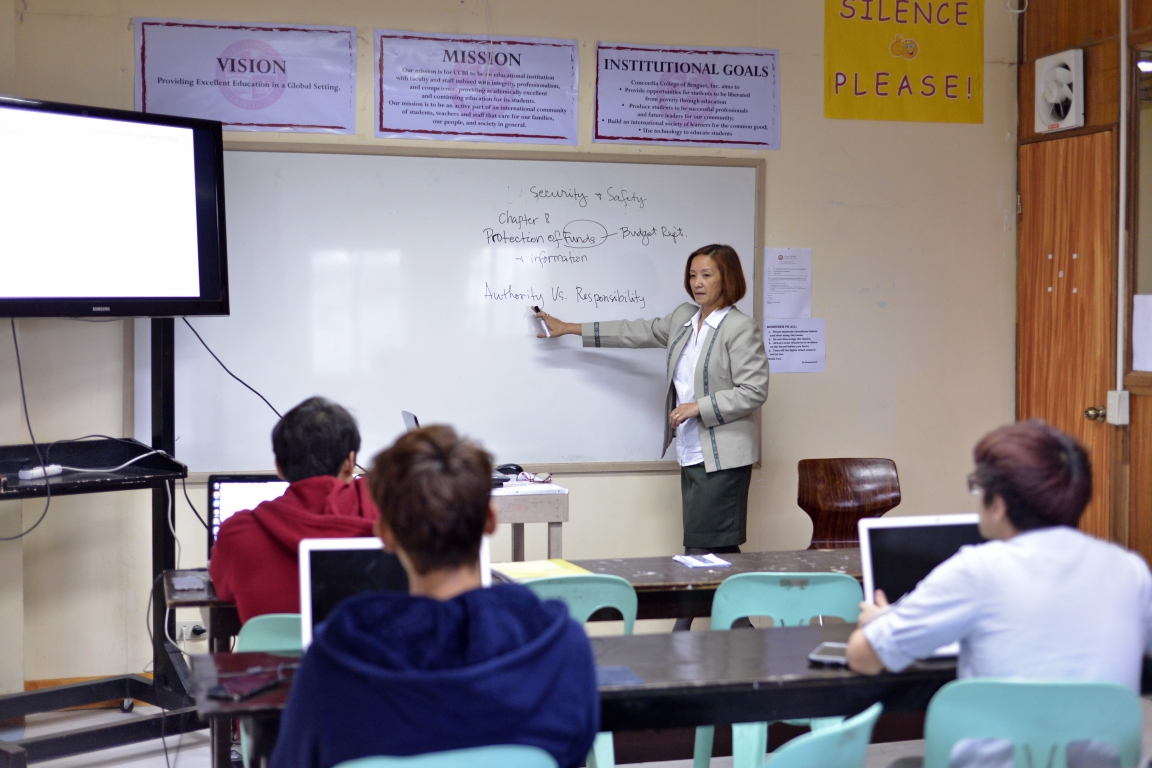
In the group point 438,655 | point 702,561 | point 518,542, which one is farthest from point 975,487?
point 518,542

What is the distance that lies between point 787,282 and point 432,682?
3411mm

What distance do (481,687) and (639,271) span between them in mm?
3132

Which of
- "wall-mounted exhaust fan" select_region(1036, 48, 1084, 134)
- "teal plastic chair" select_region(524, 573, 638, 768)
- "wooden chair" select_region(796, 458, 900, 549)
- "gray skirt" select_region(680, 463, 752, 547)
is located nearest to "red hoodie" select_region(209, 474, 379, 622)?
"teal plastic chair" select_region(524, 573, 638, 768)

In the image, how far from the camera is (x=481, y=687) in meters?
1.17

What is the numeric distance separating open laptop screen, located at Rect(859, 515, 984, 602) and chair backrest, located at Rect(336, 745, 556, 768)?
3.01ft

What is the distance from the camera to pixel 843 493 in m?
4.04

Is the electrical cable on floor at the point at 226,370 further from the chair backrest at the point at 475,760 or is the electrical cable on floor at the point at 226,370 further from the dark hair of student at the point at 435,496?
the chair backrest at the point at 475,760

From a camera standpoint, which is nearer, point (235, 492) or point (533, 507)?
point (235, 492)

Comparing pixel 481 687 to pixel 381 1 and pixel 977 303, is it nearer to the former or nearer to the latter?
pixel 381 1

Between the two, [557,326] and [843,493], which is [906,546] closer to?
[843,493]

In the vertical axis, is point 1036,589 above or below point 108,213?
below

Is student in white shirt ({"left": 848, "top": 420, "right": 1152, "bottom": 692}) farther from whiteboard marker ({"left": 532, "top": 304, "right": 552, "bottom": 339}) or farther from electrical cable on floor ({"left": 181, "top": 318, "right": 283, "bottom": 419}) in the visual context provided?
electrical cable on floor ({"left": 181, "top": 318, "right": 283, "bottom": 419})

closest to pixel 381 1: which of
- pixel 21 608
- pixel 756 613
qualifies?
pixel 21 608

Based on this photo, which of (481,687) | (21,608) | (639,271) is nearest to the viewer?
(481,687)
